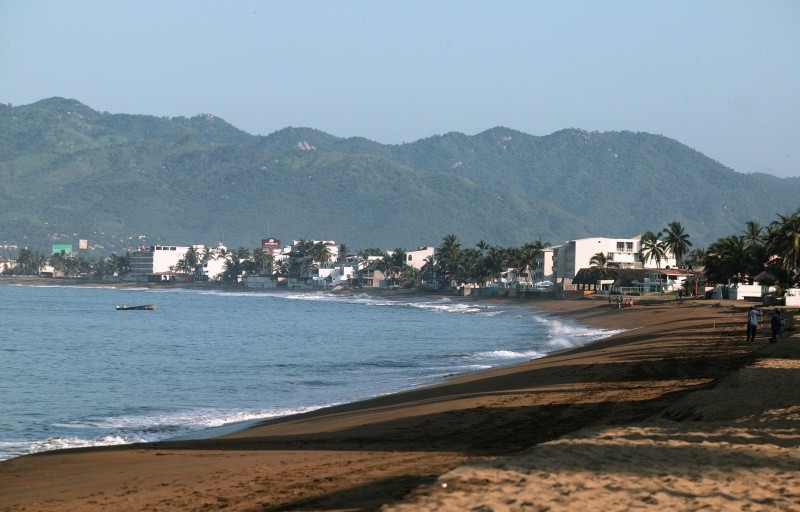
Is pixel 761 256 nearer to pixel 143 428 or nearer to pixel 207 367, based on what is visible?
pixel 207 367

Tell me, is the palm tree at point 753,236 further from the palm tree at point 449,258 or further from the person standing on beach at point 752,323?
the person standing on beach at point 752,323

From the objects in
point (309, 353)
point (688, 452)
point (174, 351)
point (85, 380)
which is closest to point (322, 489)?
point (688, 452)

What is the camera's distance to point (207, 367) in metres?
37.9

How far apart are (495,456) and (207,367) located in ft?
88.7

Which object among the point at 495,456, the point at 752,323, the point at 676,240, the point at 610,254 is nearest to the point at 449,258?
the point at 610,254

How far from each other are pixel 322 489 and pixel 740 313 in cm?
5079

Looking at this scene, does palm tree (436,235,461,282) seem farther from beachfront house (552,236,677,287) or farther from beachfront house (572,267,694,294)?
beachfront house (572,267,694,294)

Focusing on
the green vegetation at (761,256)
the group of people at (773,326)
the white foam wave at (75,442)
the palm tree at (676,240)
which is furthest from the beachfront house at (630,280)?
the white foam wave at (75,442)

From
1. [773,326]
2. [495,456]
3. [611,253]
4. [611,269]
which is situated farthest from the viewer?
[611,253]

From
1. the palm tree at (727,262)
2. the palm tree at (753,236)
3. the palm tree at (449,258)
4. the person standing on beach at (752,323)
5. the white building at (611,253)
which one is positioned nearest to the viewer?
the person standing on beach at (752,323)

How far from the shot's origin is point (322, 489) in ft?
36.1

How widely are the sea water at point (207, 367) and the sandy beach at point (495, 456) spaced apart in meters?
2.93

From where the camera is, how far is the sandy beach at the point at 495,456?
9219mm

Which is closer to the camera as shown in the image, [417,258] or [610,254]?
[610,254]
